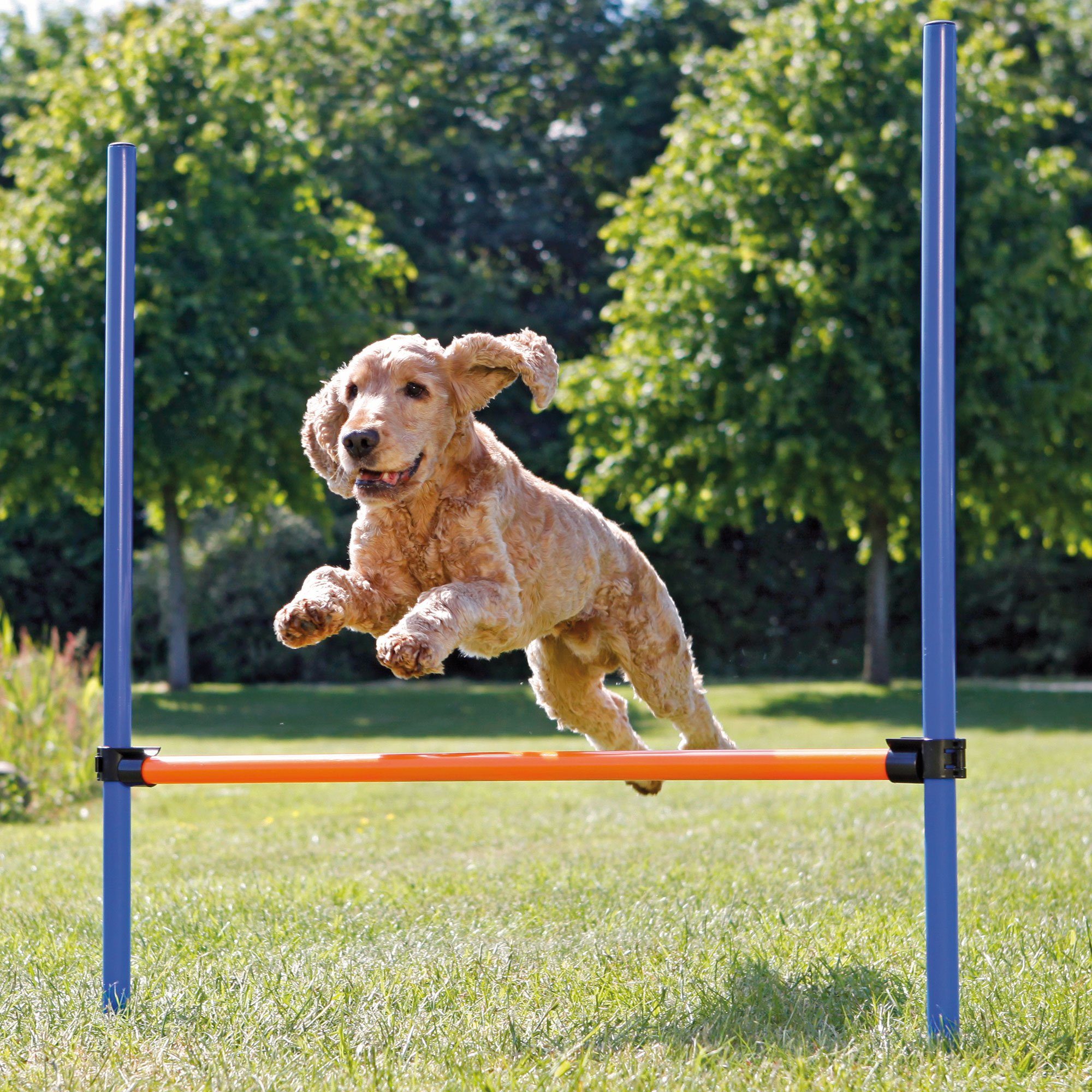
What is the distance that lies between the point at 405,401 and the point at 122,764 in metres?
1.31

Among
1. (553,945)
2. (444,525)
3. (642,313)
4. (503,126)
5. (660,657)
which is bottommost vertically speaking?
(553,945)

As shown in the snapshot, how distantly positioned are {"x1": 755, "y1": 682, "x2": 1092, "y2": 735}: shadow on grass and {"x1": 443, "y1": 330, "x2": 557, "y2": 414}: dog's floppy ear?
10469 millimetres

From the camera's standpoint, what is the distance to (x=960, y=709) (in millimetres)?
16094

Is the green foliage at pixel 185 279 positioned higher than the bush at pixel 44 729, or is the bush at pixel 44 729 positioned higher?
the green foliage at pixel 185 279

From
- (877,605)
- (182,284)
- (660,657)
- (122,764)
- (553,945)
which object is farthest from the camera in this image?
(877,605)

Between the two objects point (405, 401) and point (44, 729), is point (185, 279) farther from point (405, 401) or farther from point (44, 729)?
point (405, 401)

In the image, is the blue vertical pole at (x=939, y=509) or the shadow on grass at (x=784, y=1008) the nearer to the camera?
the blue vertical pole at (x=939, y=509)

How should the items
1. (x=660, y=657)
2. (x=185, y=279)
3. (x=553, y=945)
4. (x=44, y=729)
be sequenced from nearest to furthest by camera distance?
(x=660, y=657), (x=553, y=945), (x=44, y=729), (x=185, y=279)

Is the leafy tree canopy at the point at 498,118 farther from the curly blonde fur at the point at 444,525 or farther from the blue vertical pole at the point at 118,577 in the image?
the curly blonde fur at the point at 444,525

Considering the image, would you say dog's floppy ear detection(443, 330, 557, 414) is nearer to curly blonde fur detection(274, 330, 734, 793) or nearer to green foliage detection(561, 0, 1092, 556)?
curly blonde fur detection(274, 330, 734, 793)

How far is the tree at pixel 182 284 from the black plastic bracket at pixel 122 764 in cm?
750

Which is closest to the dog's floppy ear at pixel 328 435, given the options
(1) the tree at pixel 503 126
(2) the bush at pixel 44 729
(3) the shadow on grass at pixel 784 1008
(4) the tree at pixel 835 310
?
(3) the shadow on grass at pixel 784 1008

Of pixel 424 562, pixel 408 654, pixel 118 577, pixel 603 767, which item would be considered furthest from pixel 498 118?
pixel 408 654

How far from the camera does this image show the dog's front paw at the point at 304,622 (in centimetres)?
307
